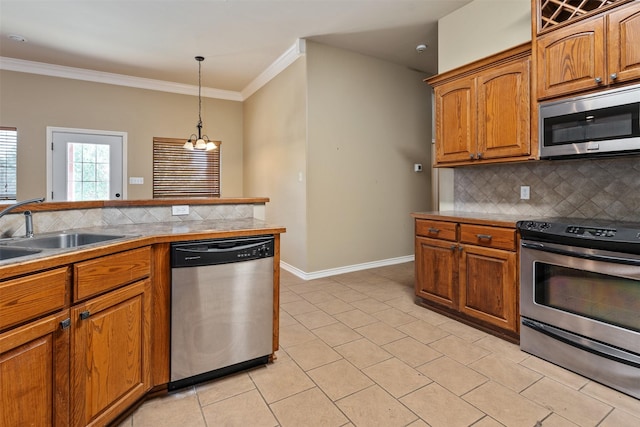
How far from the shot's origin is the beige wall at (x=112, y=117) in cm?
464

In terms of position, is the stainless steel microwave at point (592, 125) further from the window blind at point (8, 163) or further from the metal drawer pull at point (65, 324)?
the window blind at point (8, 163)

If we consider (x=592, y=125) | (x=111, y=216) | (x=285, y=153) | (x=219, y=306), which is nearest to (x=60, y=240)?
(x=111, y=216)

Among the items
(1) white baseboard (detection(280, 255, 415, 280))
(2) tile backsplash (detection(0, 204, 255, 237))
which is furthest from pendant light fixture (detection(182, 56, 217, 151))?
(2) tile backsplash (detection(0, 204, 255, 237))

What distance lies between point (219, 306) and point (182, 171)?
4.54 meters

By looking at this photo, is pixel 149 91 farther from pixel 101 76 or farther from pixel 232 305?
pixel 232 305

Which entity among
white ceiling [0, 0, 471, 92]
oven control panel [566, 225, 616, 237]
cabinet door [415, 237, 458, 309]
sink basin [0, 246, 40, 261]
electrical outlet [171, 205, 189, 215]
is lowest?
cabinet door [415, 237, 458, 309]

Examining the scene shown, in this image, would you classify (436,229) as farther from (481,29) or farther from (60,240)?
(60,240)

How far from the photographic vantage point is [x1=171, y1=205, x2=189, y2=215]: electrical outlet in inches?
92.5

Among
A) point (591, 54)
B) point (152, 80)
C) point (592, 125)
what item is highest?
point (152, 80)

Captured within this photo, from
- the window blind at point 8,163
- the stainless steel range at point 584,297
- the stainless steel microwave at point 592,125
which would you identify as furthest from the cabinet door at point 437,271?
the window blind at point 8,163

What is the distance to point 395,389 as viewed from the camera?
6.12 ft

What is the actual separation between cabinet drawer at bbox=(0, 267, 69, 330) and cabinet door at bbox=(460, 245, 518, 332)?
2.61m

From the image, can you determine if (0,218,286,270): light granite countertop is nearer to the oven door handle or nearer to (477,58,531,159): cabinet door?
the oven door handle

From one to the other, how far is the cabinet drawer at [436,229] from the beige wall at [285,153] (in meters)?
1.53
